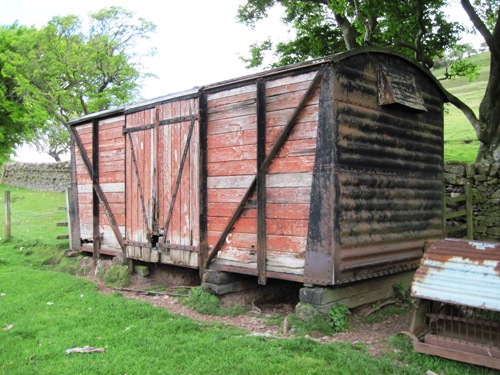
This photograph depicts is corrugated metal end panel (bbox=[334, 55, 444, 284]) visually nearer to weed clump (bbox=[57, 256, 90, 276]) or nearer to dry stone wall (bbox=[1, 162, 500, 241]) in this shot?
dry stone wall (bbox=[1, 162, 500, 241])

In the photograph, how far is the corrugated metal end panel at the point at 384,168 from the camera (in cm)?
686

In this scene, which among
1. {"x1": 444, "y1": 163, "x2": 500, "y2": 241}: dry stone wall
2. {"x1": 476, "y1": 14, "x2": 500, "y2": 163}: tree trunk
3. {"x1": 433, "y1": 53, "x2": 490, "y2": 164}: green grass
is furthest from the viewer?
{"x1": 433, "y1": 53, "x2": 490, "y2": 164}: green grass

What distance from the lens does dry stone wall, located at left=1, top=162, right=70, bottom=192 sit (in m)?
27.5

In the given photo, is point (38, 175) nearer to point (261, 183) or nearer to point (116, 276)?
point (116, 276)

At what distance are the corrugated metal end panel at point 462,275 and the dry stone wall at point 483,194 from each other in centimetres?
673

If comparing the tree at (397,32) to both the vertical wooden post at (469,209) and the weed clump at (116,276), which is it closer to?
the vertical wooden post at (469,209)

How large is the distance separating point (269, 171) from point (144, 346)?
315 centimetres

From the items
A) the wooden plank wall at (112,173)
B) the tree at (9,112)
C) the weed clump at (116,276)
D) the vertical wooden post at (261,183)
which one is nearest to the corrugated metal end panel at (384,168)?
the vertical wooden post at (261,183)

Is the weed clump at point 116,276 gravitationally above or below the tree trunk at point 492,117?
below

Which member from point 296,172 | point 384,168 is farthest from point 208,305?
point 384,168

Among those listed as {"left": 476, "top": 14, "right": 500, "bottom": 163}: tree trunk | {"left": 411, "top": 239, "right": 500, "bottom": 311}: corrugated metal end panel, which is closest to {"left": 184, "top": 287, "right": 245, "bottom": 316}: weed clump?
{"left": 411, "top": 239, "right": 500, "bottom": 311}: corrugated metal end panel

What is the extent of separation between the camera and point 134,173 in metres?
Result: 10.3

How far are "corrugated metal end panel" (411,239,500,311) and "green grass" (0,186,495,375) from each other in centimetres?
71

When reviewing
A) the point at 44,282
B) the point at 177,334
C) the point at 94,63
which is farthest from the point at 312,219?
the point at 94,63
